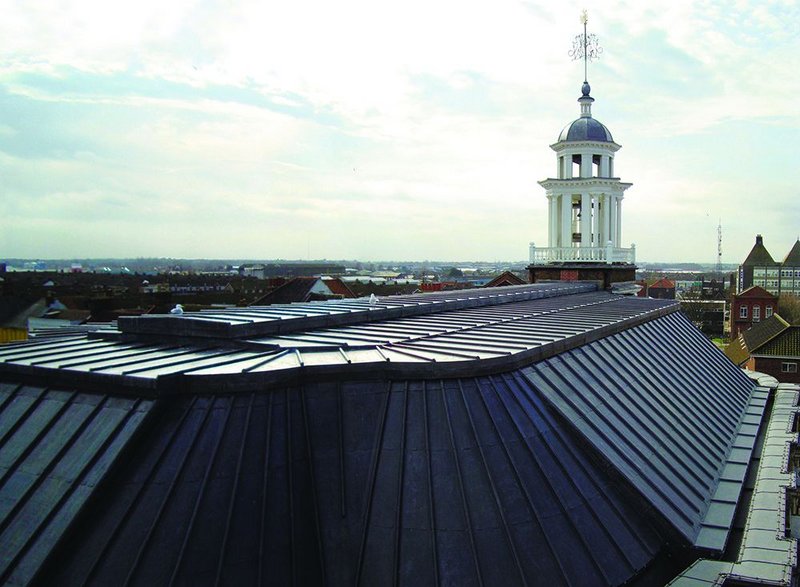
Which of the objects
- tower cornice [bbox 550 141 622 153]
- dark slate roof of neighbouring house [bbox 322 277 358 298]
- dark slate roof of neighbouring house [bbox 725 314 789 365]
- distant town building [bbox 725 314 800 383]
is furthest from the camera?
dark slate roof of neighbouring house [bbox 322 277 358 298]

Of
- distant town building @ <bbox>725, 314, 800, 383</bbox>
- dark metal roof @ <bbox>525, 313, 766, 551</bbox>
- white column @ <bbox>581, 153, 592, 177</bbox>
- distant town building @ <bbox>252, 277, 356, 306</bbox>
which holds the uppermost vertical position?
white column @ <bbox>581, 153, 592, 177</bbox>

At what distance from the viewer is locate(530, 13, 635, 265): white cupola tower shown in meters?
38.9

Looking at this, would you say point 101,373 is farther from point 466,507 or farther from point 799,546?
point 799,546

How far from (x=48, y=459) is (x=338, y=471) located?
176 inches

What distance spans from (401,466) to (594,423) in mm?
4355

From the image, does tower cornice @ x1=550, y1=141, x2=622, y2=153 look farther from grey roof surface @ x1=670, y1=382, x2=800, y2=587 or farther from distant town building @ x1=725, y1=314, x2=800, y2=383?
grey roof surface @ x1=670, y1=382, x2=800, y2=587

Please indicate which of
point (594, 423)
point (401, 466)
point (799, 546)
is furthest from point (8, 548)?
point (799, 546)

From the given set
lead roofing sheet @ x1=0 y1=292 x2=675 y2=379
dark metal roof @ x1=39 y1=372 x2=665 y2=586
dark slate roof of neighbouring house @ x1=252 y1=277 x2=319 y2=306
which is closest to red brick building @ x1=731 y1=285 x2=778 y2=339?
dark slate roof of neighbouring house @ x1=252 y1=277 x2=319 y2=306

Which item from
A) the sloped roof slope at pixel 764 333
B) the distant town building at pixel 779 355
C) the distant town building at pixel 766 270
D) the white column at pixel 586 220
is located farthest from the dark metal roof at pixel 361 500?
the distant town building at pixel 766 270

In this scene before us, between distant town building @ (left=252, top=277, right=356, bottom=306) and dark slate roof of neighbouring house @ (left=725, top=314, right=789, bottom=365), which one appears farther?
distant town building @ (left=252, top=277, right=356, bottom=306)

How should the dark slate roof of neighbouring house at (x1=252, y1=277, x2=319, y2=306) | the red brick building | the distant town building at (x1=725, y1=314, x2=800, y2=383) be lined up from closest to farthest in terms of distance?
the distant town building at (x1=725, y1=314, x2=800, y2=383), the dark slate roof of neighbouring house at (x1=252, y1=277, x2=319, y2=306), the red brick building

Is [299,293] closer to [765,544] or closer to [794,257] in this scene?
[765,544]

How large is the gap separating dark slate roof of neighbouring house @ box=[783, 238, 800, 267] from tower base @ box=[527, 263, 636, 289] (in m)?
113

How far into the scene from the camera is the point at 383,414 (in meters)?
10.8
